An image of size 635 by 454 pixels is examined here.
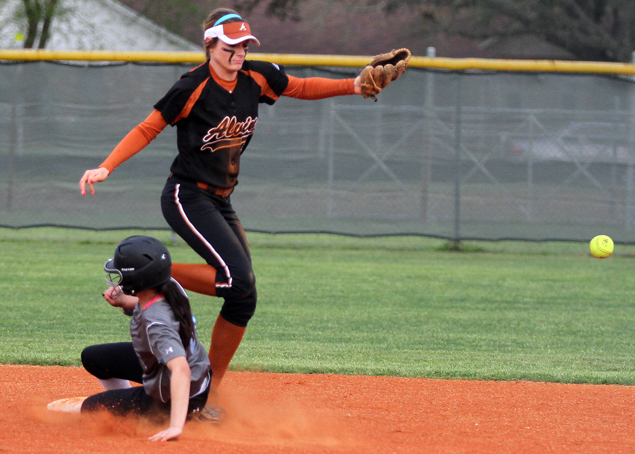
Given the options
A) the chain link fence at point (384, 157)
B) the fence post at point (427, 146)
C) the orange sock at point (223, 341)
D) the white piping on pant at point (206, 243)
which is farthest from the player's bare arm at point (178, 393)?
the fence post at point (427, 146)

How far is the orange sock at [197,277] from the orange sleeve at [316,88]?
3.36ft

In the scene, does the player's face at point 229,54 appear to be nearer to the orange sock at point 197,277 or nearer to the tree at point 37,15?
the orange sock at point 197,277

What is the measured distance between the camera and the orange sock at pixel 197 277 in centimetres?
361

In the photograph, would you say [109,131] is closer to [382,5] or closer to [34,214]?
[34,214]

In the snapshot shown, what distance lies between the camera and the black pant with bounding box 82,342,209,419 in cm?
331

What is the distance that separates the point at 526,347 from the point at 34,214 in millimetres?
6685

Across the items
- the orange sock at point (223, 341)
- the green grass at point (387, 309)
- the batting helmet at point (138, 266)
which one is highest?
the batting helmet at point (138, 266)

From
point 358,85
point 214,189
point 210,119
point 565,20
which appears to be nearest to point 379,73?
point 358,85

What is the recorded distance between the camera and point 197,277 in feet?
11.9

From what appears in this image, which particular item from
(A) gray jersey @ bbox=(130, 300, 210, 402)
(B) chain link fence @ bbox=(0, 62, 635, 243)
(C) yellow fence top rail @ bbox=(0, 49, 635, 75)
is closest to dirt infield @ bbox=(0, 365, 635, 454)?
(A) gray jersey @ bbox=(130, 300, 210, 402)

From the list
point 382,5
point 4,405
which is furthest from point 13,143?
point 382,5

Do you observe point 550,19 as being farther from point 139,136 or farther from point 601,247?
point 139,136

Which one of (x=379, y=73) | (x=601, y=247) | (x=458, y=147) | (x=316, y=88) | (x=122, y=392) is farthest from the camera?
(x=458, y=147)

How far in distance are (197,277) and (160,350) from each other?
66 cm
